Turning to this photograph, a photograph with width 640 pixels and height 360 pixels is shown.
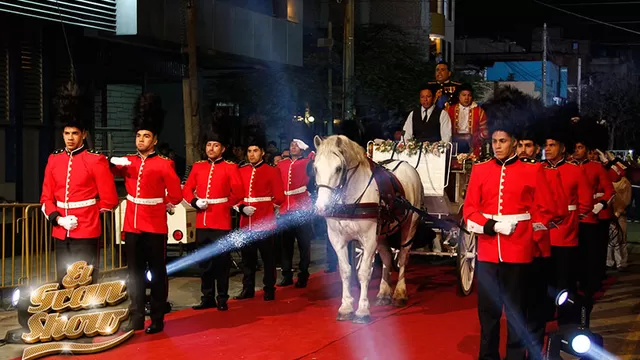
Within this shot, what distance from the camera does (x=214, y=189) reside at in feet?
37.2

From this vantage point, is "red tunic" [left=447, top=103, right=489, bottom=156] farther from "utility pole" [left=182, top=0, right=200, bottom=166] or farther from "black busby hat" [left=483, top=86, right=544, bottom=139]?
"utility pole" [left=182, top=0, right=200, bottom=166]

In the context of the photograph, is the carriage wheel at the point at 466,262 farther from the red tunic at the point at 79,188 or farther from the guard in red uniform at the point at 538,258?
the red tunic at the point at 79,188

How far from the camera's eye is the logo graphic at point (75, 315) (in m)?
9.16

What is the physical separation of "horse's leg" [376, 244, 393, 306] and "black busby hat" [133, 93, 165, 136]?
351cm

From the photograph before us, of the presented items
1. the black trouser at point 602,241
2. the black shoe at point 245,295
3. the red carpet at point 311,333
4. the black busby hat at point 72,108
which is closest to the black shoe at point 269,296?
the red carpet at point 311,333

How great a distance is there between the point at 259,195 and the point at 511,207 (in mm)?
4924

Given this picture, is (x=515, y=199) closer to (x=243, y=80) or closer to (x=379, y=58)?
(x=243, y=80)

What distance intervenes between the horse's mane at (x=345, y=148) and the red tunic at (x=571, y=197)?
2202 mm

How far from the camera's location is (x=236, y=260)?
16.7 meters

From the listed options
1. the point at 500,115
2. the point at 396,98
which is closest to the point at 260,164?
the point at 500,115

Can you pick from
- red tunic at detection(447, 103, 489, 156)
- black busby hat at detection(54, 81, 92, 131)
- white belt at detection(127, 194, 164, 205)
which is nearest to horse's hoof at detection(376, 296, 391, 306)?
red tunic at detection(447, 103, 489, 156)

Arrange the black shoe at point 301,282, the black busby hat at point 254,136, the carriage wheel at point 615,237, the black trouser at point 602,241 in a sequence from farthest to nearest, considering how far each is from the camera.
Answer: the carriage wheel at point 615,237 < the black shoe at point 301,282 < the black busby hat at point 254,136 < the black trouser at point 602,241

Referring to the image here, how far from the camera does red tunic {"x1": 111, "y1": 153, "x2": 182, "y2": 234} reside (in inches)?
388

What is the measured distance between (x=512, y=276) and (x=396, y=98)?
84.0ft
